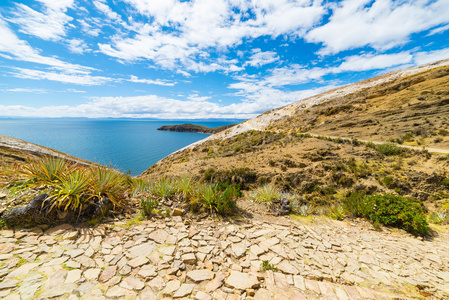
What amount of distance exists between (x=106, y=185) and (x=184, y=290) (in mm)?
3932

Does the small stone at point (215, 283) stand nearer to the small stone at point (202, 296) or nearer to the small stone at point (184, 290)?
the small stone at point (202, 296)

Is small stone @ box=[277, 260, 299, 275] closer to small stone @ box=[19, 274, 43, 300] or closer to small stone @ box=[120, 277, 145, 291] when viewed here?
small stone @ box=[120, 277, 145, 291]

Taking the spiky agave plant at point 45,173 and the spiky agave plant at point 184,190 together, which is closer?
the spiky agave plant at point 45,173

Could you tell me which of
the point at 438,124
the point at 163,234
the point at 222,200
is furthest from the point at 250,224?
the point at 438,124

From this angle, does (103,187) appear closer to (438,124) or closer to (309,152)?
(309,152)

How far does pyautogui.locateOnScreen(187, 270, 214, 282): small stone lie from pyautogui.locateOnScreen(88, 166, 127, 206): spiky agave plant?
10.4ft

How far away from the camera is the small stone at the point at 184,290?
2684 mm

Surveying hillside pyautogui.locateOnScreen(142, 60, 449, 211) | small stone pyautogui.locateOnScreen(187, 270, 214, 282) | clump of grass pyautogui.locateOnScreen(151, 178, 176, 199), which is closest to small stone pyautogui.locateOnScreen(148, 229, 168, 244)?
small stone pyautogui.locateOnScreen(187, 270, 214, 282)

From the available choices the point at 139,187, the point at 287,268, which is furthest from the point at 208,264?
the point at 139,187

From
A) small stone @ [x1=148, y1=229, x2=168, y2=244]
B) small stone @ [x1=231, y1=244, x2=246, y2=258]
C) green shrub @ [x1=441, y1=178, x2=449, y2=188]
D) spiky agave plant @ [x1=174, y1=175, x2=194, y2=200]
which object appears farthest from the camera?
green shrub @ [x1=441, y1=178, x2=449, y2=188]

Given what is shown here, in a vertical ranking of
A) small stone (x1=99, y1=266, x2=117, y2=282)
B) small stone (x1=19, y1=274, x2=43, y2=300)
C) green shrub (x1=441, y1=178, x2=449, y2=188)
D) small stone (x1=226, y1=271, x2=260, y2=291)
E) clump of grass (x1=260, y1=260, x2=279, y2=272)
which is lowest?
green shrub (x1=441, y1=178, x2=449, y2=188)

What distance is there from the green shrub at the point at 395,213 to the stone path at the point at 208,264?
2.26 feet

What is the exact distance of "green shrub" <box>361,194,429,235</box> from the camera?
217 inches

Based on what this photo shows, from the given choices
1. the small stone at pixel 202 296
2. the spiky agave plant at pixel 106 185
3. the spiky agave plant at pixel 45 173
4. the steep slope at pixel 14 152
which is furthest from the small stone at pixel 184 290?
the steep slope at pixel 14 152
